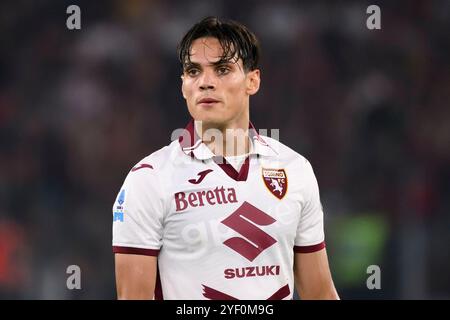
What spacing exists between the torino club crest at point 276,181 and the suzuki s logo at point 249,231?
14cm

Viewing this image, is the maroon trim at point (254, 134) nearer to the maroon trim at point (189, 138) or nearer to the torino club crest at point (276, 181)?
the torino club crest at point (276, 181)

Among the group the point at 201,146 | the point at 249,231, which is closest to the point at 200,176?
the point at 201,146

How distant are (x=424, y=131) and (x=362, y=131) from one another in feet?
2.35

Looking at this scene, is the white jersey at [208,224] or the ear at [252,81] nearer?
the white jersey at [208,224]

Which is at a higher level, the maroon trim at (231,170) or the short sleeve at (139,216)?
the maroon trim at (231,170)

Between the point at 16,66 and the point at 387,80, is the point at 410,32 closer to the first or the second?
the point at 387,80

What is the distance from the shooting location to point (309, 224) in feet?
13.4

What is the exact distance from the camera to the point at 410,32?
9.41 meters

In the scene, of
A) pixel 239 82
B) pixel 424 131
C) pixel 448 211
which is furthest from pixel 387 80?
pixel 239 82

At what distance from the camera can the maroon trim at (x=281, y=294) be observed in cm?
389

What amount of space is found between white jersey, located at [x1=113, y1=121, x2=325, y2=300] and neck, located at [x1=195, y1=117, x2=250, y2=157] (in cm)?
4

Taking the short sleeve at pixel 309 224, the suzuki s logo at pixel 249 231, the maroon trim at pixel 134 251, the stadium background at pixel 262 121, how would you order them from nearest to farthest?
1. the maroon trim at pixel 134 251
2. the suzuki s logo at pixel 249 231
3. the short sleeve at pixel 309 224
4. the stadium background at pixel 262 121

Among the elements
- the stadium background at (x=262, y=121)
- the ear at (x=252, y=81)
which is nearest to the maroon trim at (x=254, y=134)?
the ear at (x=252, y=81)

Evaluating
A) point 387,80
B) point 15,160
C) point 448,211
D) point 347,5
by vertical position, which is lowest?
point 448,211
